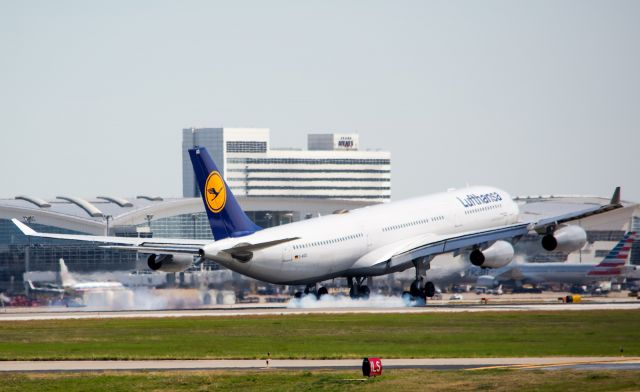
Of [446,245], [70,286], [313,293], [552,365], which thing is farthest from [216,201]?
[552,365]

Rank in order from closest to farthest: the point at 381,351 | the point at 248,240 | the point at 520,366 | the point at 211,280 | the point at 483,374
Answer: the point at 483,374 → the point at 520,366 → the point at 381,351 → the point at 248,240 → the point at 211,280

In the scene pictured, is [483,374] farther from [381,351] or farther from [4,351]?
[4,351]

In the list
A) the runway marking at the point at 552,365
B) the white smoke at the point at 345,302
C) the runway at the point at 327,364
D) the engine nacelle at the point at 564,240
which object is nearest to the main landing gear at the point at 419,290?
the white smoke at the point at 345,302

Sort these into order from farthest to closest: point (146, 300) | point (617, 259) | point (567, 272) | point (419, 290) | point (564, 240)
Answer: point (567, 272), point (617, 259), point (146, 300), point (564, 240), point (419, 290)

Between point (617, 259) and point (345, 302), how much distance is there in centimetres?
4896

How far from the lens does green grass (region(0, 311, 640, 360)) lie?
157 ft

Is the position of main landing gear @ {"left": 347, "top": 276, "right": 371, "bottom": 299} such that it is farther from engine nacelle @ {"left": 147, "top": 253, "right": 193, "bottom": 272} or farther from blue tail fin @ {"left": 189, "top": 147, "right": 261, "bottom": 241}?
blue tail fin @ {"left": 189, "top": 147, "right": 261, "bottom": 241}

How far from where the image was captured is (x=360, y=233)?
81875 mm

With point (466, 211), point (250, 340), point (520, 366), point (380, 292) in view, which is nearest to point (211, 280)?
point (380, 292)

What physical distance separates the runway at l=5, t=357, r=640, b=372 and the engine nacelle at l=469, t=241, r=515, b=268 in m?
38.2

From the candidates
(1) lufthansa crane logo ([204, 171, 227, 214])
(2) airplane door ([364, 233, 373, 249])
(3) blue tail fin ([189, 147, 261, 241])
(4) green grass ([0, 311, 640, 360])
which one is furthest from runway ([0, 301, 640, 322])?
(1) lufthansa crane logo ([204, 171, 227, 214])

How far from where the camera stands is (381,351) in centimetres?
4812

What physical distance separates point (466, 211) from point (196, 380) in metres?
54.8

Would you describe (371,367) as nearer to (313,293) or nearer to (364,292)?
(313,293)
